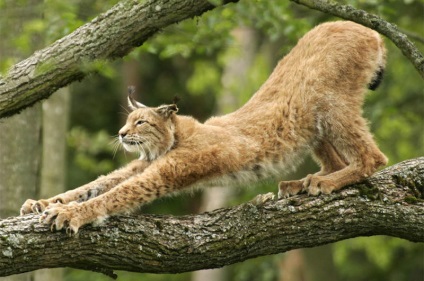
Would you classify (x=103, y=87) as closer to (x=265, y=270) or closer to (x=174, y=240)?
(x=265, y=270)

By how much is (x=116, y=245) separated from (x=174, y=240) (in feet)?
1.46

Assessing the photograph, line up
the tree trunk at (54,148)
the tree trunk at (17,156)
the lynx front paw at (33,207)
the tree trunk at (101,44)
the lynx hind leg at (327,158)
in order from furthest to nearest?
the tree trunk at (54,148)
the tree trunk at (17,156)
the lynx hind leg at (327,158)
the lynx front paw at (33,207)
the tree trunk at (101,44)

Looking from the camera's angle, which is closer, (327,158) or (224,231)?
(224,231)

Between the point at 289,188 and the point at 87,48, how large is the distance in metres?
2.27

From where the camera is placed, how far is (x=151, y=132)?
7723mm

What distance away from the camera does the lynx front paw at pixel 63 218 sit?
6.26 meters

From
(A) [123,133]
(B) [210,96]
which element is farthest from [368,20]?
(B) [210,96]

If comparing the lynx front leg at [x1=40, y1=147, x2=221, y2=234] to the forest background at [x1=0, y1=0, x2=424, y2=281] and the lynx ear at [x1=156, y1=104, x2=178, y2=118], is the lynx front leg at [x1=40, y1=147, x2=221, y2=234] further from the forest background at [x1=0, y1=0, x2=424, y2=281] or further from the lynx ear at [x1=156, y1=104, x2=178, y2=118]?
the forest background at [x1=0, y1=0, x2=424, y2=281]

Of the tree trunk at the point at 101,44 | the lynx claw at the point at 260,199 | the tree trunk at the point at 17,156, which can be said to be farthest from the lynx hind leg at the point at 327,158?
the tree trunk at the point at 17,156

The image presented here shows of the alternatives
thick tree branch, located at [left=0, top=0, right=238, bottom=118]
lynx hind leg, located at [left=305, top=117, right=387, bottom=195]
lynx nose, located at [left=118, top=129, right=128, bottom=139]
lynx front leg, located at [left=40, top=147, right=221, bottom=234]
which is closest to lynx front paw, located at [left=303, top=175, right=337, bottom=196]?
lynx hind leg, located at [left=305, top=117, right=387, bottom=195]

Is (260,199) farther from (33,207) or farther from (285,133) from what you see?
(33,207)

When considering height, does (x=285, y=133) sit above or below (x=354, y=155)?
above

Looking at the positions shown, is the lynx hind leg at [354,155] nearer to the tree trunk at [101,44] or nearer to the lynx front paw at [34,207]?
the tree trunk at [101,44]

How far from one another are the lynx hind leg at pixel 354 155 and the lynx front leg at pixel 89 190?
148 centimetres
